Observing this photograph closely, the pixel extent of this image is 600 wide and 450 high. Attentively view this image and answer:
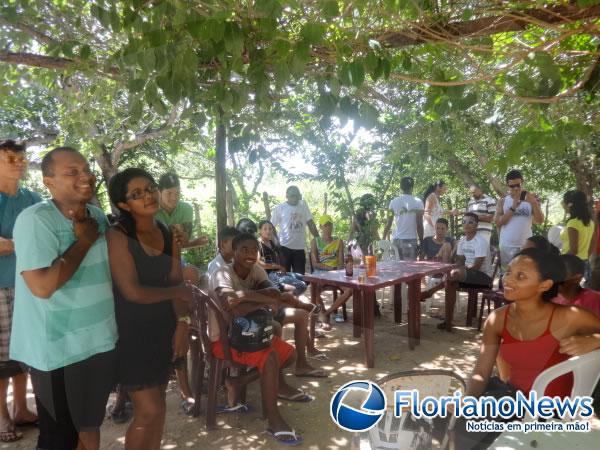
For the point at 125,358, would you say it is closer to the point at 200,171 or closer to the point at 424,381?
the point at 424,381

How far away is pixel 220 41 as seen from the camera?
164 cm

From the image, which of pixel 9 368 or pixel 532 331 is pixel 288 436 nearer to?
pixel 532 331

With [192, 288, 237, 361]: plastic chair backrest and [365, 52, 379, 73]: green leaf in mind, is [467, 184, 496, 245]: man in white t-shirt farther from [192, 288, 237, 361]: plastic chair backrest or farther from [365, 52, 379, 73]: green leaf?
[365, 52, 379, 73]: green leaf

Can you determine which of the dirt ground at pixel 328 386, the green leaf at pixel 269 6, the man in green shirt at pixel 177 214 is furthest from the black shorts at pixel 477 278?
the green leaf at pixel 269 6

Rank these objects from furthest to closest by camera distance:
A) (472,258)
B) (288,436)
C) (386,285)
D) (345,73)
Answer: (472,258) → (386,285) → (288,436) → (345,73)

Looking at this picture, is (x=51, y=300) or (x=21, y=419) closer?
(x=51, y=300)

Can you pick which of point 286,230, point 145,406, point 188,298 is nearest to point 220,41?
point 188,298

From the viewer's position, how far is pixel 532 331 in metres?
1.83

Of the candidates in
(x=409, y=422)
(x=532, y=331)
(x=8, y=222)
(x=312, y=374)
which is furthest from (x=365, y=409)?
(x=8, y=222)

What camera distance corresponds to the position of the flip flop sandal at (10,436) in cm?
253

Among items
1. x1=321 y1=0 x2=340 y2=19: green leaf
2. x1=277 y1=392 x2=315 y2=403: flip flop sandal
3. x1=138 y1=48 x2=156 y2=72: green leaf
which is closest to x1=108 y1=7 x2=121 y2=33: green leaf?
x1=138 y1=48 x2=156 y2=72: green leaf

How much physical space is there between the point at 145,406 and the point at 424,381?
1141mm

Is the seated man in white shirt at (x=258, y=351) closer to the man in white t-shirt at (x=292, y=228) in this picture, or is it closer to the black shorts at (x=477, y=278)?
the man in white t-shirt at (x=292, y=228)

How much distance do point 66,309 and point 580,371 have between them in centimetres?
196
